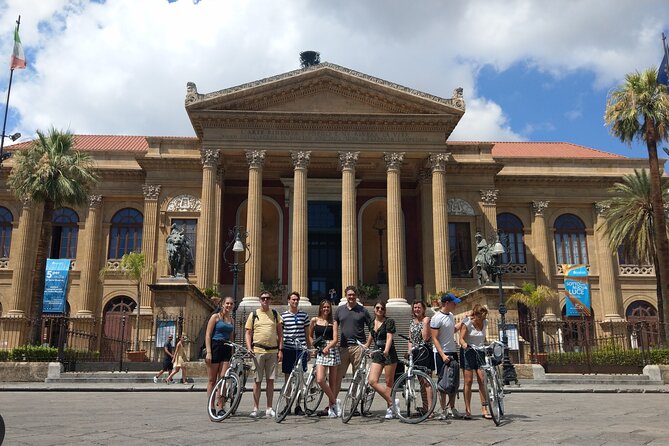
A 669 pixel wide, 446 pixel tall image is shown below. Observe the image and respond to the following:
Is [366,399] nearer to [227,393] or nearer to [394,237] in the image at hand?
[227,393]

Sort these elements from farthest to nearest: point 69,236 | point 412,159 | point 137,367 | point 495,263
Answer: point 69,236
point 412,159
point 495,263
point 137,367

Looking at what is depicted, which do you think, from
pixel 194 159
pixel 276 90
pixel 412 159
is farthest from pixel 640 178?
pixel 194 159

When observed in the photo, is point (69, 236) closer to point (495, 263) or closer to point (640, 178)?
point (495, 263)

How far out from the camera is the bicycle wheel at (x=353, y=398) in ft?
27.7

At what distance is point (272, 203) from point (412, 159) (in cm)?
911

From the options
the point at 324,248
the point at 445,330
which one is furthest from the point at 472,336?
the point at 324,248

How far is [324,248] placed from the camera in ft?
125

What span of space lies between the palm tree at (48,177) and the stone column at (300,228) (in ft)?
32.7

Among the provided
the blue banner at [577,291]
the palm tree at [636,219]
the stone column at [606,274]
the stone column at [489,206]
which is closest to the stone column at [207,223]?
the stone column at [489,206]

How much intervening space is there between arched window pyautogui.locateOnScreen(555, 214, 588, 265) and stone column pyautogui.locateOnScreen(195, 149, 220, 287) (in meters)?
21.1

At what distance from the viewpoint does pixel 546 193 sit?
38.8m

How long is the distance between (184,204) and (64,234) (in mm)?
7776

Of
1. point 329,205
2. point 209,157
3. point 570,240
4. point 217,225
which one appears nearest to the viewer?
point 217,225

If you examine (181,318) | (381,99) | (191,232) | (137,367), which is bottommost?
(137,367)
